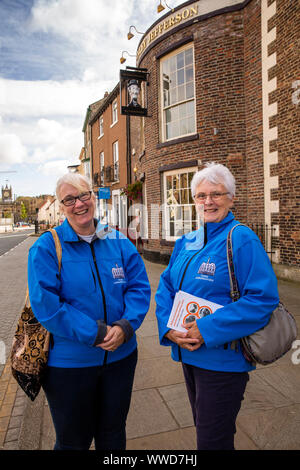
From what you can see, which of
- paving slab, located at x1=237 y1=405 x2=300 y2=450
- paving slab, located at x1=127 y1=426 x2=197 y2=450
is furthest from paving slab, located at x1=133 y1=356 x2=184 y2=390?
paving slab, located at x1=237 y1=405 x2=300 y2=450

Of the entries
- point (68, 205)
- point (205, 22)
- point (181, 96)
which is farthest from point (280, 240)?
point (68, 205)

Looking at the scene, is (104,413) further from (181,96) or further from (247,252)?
(181,96)

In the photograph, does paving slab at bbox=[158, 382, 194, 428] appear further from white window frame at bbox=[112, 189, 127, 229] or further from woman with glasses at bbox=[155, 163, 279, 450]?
white window frame at bbox=[112, 189, 127, 229]

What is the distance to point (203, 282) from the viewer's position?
5.78ft

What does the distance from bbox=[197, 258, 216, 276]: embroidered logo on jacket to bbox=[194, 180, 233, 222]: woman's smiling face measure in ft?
0.92

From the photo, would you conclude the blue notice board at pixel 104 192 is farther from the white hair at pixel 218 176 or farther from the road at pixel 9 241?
the white hair at pixel 218 176

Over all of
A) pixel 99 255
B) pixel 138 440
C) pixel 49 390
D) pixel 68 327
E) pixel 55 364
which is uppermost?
pixel 99 255

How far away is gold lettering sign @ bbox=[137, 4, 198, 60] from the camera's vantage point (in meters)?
9.59

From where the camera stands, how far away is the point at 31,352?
1.75 meters

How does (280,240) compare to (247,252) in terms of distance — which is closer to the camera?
(247,252)

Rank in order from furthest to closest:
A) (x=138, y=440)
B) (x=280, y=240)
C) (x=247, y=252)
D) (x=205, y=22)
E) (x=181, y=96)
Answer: (x=181, y=96), (x=205, y=22), (x=280, y=240), (x=138, y=440), (x=247, y=252)

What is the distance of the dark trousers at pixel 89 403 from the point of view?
1.75 m

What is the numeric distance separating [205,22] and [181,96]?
6.73 ft

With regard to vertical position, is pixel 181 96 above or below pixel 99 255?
above
